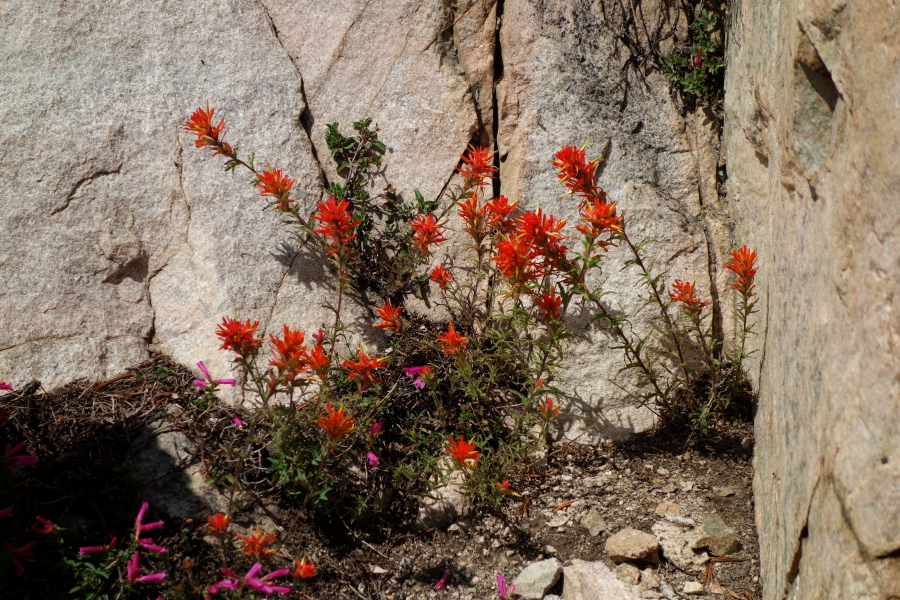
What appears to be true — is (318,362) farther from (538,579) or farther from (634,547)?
(634,547)

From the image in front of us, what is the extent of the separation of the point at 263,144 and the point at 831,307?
3061 millimetres

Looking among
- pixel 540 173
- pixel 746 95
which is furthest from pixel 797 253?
pixel 540 173

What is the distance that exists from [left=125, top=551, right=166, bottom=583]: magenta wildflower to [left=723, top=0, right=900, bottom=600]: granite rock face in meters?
2.36

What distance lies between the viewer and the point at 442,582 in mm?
3025

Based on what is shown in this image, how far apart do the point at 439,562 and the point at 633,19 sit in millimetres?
3296

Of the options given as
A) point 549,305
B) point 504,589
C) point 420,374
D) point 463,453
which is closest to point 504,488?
point 463,453

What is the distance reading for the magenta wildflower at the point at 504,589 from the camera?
9.29 feet

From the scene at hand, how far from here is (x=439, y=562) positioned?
3184mm

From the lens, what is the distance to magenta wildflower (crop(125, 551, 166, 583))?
8.90 ft

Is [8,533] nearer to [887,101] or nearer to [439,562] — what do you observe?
[439,562]

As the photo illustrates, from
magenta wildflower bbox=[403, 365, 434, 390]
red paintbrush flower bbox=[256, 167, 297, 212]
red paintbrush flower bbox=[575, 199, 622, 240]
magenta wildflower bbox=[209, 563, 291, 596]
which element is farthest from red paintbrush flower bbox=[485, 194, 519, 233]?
magenta wildflower bbox=[209, 563, 291, 596]

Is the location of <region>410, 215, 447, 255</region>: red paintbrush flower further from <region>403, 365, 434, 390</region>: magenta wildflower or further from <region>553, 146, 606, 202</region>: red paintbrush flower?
<region>553, 146, 606, 202</region>: red paintbrush flower

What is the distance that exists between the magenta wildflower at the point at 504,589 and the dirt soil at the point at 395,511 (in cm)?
12

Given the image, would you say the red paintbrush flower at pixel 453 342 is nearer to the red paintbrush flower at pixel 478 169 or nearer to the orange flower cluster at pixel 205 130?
the red paintbrush flower at pixel 478 169
